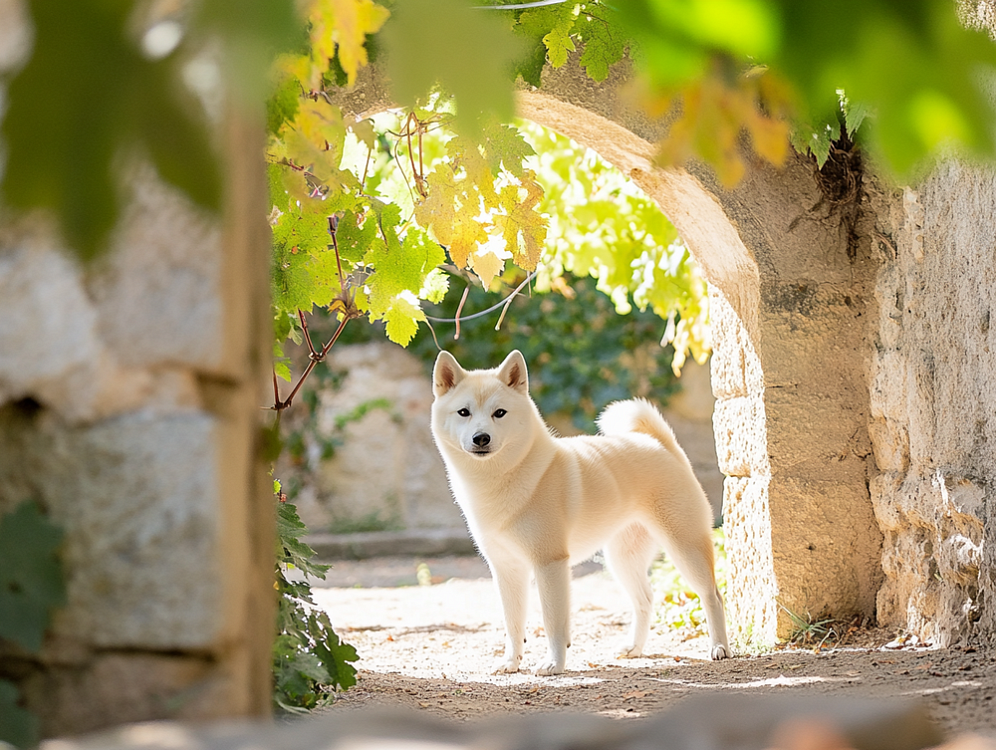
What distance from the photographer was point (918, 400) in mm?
3305

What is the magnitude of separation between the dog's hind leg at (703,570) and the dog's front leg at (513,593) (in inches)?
26.9

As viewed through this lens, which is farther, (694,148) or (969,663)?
(969,663)

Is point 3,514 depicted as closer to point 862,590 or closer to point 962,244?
point 962,244

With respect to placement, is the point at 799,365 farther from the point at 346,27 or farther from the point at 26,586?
the point at 26,586

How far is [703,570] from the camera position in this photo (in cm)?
387

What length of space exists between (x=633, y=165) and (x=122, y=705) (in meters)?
3.20

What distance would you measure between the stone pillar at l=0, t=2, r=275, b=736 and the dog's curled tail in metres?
3.20

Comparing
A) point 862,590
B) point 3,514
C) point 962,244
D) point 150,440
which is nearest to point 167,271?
point 150,440

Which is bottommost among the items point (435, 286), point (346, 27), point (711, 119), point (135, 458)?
point (135, 458)

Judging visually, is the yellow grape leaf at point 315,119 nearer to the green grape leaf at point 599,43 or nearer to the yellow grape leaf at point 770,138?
the green grape leaf at point 599,43

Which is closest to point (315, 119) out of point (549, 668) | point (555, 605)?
point (555, 605)

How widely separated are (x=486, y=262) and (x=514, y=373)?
776mm

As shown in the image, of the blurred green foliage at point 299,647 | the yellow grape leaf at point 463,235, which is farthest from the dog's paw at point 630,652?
the yellow grape leaf at point 463,235

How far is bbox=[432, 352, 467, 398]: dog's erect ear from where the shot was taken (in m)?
3.97
